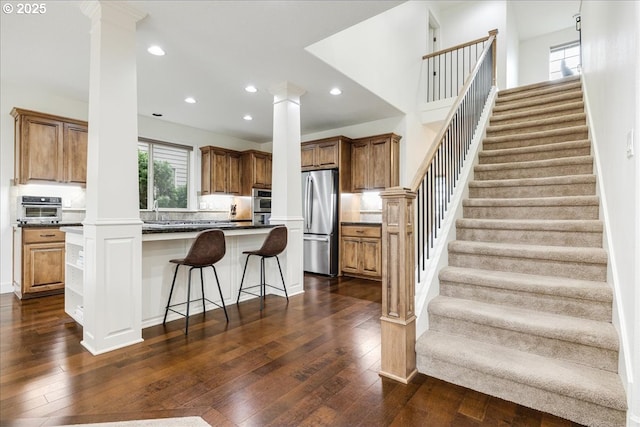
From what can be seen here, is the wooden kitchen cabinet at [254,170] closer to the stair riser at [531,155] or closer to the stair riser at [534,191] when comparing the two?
A: the stair riser at [531,155]

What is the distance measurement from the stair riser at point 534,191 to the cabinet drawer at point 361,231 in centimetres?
195

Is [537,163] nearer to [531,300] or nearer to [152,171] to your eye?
[531,300]

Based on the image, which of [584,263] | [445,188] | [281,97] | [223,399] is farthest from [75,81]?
[584,263]

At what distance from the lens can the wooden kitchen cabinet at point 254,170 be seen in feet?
22.7

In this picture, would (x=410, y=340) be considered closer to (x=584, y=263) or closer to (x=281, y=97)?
(x=584, y=263)

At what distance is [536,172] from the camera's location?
11.1 feet

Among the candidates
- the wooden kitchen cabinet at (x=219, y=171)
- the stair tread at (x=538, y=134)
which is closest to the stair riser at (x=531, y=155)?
the stair tread at (x=538, y=134)

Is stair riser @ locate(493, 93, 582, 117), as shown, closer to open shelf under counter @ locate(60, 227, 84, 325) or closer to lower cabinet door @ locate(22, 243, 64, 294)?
open shelf under counter @ locate(60, 227, 84, 325)

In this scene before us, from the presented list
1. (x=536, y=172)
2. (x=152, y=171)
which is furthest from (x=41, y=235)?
(x=536, y=172)

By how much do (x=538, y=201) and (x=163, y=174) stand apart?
6.05 metres

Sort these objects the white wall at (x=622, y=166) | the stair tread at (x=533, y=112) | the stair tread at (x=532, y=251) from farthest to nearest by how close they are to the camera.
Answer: the stair tread at (x=533, y=112)
the stair tread at (x=532, y=251)
the white wall at (x=622, y=166)

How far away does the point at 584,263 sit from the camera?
2.27m

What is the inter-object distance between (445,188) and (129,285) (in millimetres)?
2899

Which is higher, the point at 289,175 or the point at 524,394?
the point at 289,175
